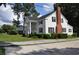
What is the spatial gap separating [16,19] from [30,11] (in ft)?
0.87

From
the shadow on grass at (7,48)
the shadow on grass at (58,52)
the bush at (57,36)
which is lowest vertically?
the shadow on grass at (58,52)

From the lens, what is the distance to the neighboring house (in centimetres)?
13062

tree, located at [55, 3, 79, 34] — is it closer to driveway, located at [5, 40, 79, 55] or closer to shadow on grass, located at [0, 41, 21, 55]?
driveway, located at [5, 40, 79, 55]

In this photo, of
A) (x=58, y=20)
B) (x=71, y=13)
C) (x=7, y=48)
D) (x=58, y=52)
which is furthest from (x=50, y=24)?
(x=7, y=48)

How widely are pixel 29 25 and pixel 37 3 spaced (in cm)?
41

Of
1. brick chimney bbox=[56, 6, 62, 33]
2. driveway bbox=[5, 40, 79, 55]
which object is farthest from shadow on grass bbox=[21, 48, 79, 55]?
brick chimney bbox=[56, 6, 62, 33]

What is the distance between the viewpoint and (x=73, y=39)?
428 ft

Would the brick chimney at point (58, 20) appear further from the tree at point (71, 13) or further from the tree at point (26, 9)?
the tree at point (26, 9)

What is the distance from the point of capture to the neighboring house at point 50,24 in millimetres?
130625

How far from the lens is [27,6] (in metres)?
131

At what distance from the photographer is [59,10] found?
429ft

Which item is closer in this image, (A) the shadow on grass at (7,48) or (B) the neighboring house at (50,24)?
(A) the shadow on grass at (7,48)

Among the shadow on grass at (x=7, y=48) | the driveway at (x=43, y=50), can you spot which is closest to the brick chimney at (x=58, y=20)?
the driveway at (x=43, y=50)
